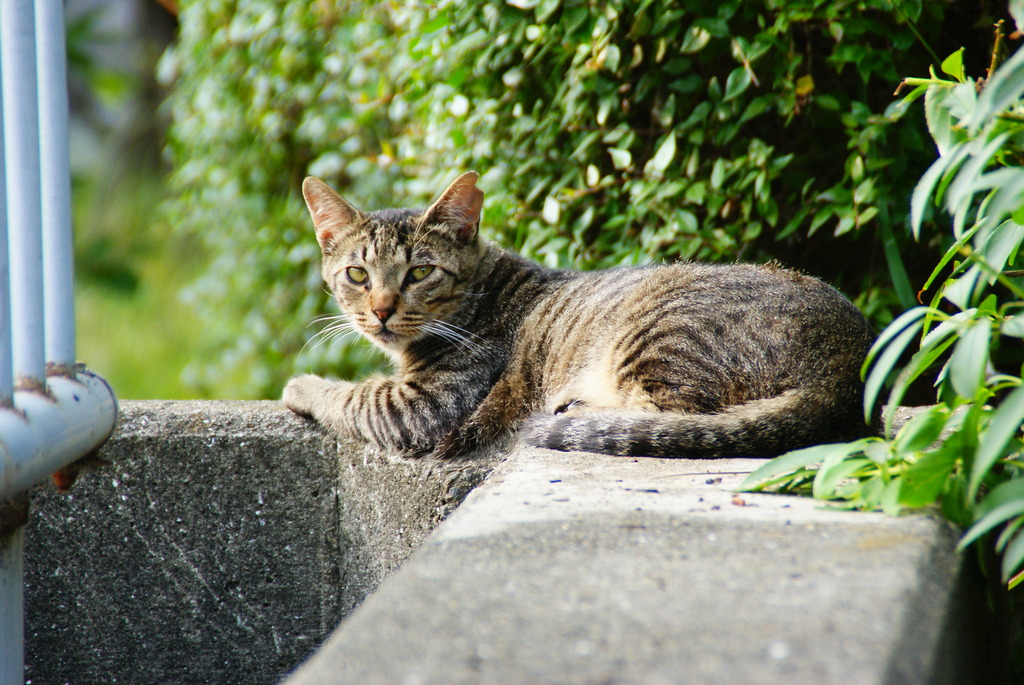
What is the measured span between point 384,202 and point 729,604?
364 centimetres

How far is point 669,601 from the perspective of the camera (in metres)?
0.98

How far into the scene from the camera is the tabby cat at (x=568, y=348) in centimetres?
205

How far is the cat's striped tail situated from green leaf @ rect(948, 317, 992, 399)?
861mm

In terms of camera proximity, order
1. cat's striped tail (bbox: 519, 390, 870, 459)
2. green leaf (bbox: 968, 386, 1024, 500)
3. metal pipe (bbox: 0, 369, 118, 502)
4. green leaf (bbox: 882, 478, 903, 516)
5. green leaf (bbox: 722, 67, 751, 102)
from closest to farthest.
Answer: green leaf (bbox: 968, 386, 1024, 500) < green leaf (bbox: 882, 478, 903, 516) < metal pipe (bbox: 0, 369, 118, 502) < cat's striped tail (bbox: 519, 390, 870, 459) < green leaf (bbox: 722, 67, 751, 102)

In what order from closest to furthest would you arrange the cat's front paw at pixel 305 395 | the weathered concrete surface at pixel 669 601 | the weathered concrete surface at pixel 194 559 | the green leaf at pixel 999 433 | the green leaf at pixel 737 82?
the weathered concrete surface at pixel 669 601
the green leaf at pixel 999 433
the weathered concrete surface at pixel 194 559
the cat's front paw at pixel 305 395
the green leaf at pixel 737 82

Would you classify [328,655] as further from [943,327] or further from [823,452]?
[943,327]

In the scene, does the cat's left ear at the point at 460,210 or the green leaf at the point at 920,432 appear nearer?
the green leaf at the point at 920,432

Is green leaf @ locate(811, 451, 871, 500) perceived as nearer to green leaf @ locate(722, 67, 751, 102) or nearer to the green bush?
the green bush

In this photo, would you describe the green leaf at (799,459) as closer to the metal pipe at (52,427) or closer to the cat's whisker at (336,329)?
the metal pipe at (52,427)

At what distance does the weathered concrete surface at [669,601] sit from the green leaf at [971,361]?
214 millimetres

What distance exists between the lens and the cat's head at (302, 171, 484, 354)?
2.89m

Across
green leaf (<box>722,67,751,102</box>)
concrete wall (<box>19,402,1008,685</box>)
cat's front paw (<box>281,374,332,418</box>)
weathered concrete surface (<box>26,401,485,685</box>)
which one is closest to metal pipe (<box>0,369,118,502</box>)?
concrete wall (<box>19,402,1008,685</box>)

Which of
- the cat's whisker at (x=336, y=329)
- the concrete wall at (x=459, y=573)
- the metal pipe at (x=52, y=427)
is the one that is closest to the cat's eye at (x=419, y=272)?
the cat's whisker at (x=336, y=329)

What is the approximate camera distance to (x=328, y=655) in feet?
2.85
